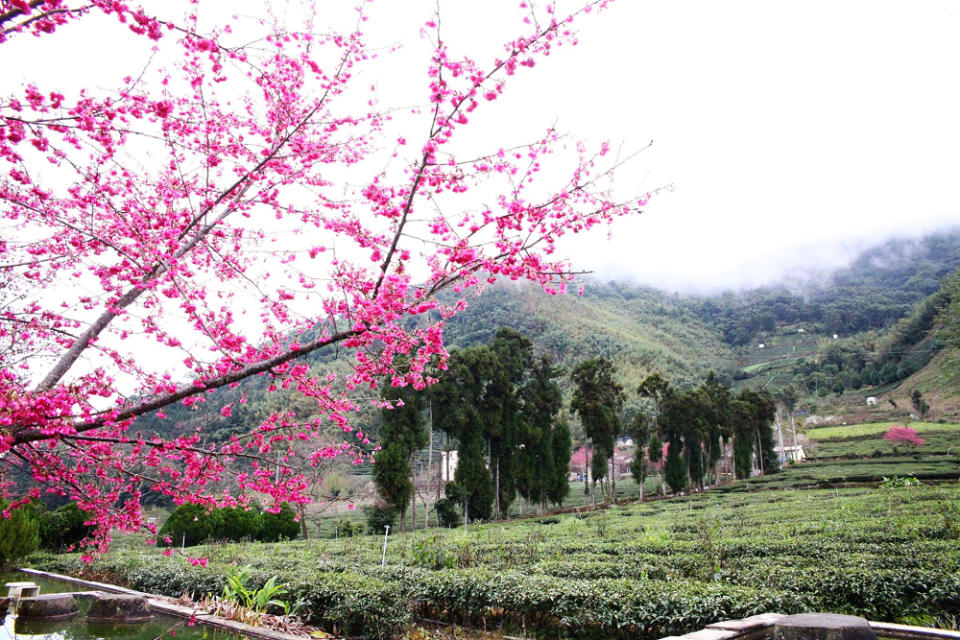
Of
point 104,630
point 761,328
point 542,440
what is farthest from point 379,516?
point 761,328

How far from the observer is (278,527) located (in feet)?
76.1

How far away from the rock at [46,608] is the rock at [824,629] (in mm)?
9130

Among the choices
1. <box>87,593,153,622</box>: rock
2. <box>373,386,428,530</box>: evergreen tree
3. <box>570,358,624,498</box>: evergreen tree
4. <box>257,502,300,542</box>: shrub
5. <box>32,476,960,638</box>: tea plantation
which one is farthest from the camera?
<box>570,358,624,498</box>: evergreen tree

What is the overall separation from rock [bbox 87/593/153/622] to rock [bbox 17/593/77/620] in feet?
1.55

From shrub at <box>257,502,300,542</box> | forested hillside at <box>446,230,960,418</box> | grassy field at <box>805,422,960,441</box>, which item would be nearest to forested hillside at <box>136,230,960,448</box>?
forested hillside at <box>446,230,960,418</box>

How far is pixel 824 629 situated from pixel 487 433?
25566mm

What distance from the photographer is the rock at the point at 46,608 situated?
25.1ft

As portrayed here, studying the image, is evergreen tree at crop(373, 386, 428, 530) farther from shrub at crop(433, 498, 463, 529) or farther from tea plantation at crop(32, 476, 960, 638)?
tea plantation at crop(32, 476, 960, 638)

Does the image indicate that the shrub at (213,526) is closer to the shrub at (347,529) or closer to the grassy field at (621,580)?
the shrub at (347,529)

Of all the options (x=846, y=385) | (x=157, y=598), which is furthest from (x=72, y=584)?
(x=846, y=385)

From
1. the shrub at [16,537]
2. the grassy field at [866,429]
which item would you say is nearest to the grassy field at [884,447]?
the grassy field at [866,429]

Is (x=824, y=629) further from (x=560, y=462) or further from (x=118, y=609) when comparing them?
(x=560, y=462)

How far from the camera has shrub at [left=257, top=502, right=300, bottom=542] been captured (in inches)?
894

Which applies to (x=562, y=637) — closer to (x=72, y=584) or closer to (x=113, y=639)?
(x=113, y=639)
